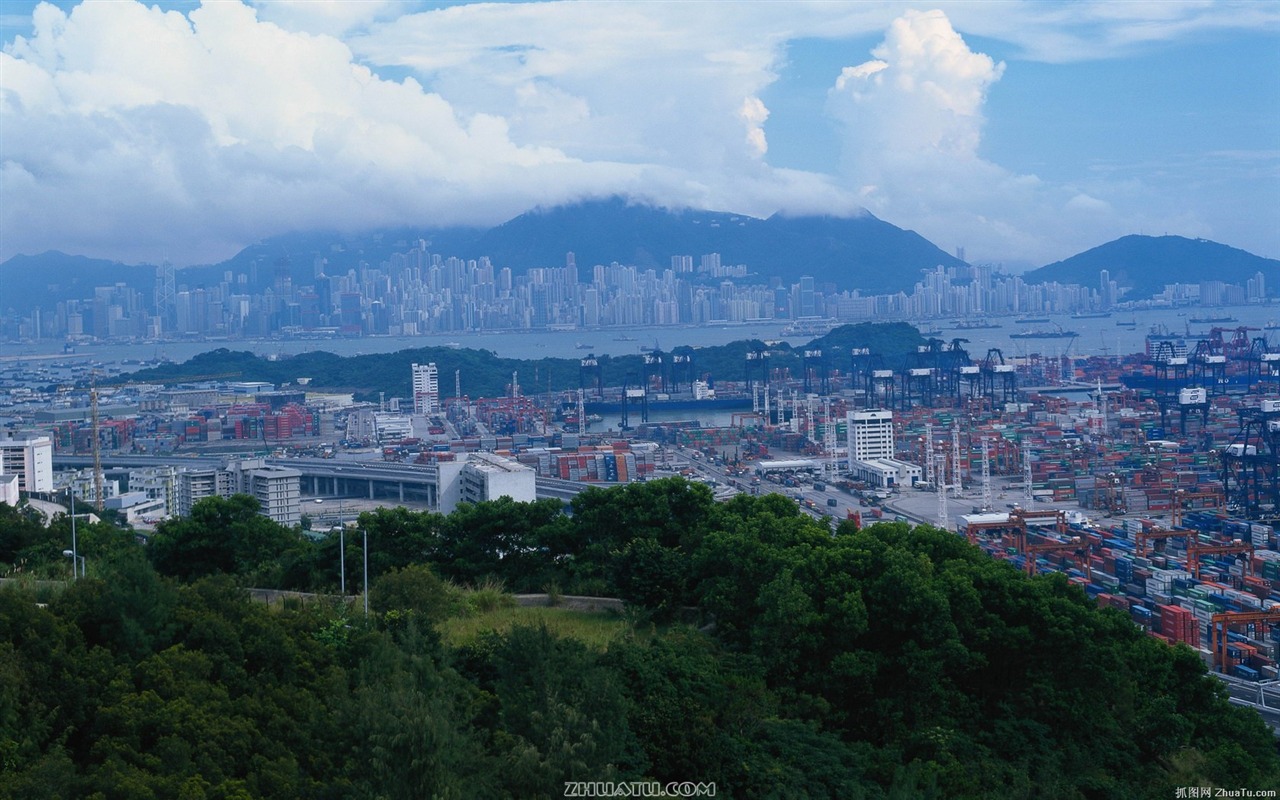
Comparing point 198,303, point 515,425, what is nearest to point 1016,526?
point 515,425

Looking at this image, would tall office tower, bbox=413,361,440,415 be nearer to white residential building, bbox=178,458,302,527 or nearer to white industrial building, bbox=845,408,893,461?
white residential building, bbox=178,458,302,527

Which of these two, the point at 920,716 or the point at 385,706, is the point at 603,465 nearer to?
the point at 920,716

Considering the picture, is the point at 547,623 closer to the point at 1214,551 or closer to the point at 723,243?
the point at 1214,551

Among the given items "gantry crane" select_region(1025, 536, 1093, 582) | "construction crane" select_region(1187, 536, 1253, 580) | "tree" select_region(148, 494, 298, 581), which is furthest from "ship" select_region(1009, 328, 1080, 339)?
"tree" select_region(148, 494, 298, 581)

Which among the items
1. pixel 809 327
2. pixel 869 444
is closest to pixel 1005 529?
pixel 869 444

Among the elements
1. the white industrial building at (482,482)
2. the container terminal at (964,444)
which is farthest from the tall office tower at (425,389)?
the white industrial building at (482,482)

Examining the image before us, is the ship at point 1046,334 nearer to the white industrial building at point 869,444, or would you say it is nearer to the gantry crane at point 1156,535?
the white industrial building at point 869,444
